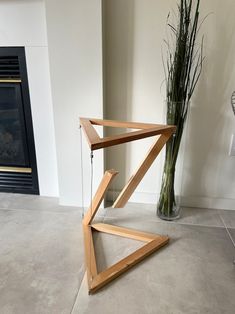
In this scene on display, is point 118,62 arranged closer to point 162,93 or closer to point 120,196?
point 162,93

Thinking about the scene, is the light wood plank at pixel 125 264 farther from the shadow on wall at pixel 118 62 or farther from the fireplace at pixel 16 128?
the fireplace at pixel 16 128

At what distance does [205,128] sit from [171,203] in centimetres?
55

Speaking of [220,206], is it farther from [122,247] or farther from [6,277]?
[6,277]

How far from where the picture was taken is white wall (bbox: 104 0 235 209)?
153 centimetres

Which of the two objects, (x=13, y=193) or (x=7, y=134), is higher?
(x=7, y=134)

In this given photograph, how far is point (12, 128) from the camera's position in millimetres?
1969

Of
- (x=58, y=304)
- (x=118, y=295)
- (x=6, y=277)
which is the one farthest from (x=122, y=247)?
(x=6, y=277)

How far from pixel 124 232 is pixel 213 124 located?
2.99ft

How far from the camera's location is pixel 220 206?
6.15ft

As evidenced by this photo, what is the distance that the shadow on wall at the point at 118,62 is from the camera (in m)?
1.55

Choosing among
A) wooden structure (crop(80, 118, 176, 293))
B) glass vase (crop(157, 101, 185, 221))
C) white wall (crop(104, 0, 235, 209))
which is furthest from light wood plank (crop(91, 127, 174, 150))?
white wall (crop(104, 0, 235, 209))

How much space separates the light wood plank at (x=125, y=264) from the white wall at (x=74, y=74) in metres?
0.60

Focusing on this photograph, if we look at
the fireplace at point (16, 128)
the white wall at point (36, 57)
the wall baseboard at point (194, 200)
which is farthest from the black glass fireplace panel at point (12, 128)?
the wall baseboard at point (194, 200)

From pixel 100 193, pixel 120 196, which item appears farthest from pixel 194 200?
pixel 100 193
